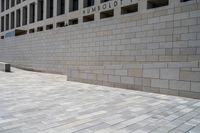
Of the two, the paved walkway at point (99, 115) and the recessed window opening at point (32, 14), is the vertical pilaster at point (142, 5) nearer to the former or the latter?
the paved walkway at point (99, 115)

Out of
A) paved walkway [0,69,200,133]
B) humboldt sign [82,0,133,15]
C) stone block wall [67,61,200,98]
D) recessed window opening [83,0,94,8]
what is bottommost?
paved walkway [0,69,200,133]

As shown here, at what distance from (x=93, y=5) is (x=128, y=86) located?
17.4m

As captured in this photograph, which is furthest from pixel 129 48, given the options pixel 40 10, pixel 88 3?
pixel 40 10

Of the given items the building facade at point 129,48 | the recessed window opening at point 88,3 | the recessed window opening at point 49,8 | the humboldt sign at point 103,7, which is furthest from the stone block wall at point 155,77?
the recessed window opening at point 49,8

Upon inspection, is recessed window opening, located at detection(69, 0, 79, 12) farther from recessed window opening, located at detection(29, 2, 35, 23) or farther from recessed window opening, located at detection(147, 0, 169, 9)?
recessed window opening, located at detection(147, 0, 169, 9)

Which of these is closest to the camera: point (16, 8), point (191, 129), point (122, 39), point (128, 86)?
point (191, 129)

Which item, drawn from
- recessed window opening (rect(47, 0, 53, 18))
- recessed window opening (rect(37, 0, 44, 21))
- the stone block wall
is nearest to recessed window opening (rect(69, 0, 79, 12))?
recessed window opening (rect(47, 0, 53, 18))

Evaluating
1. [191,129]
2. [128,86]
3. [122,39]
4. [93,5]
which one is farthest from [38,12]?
[191,129]

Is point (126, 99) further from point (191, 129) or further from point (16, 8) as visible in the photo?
point (16, 8)

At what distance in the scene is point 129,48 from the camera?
509 inches

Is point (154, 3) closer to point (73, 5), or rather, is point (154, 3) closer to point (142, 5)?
point (142, 5)

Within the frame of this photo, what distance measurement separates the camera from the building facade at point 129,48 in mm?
9148

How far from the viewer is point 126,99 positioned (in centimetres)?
808

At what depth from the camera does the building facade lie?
9.15 metres
